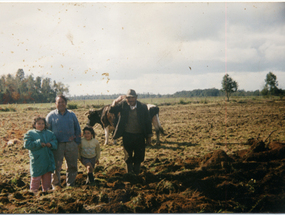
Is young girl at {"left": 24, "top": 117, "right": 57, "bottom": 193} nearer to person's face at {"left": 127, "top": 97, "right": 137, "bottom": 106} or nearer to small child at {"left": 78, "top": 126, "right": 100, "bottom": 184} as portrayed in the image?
small child at {"left": 78, "top": 126, "right": 100, "bottom": 184}

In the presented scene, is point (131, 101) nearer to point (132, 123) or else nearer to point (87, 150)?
point (132, 123)

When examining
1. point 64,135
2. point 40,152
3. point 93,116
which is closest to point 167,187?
point 64,135

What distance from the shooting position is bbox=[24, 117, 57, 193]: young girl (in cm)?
364

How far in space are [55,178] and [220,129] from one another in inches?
311

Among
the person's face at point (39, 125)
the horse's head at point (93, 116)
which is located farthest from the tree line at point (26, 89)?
the person's face at point (39, 125)

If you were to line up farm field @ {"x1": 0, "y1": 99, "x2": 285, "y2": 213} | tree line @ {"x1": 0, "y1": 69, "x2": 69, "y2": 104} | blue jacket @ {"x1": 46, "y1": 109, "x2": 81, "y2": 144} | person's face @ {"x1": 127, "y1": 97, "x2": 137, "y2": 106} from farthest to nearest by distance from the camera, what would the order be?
tree line @ {"x1": 0, "y1": 69, "x2": 69, "y2": 104}
person's face @ {"x1": 127, "y1": 97, "x2": 137, "y2": 106}
blue jacket @ {"x1": 46, "y1": 109, "x2": 81, "y2": 144}
farm field @ {"x1": 0, "y1": 99, "x2": 285, "y2": 213}

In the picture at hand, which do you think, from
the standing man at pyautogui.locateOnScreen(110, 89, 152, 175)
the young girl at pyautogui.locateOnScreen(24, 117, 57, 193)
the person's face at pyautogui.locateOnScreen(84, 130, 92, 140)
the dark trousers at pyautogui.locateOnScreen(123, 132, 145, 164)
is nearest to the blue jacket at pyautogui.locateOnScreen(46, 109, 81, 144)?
the young girl at pyautogui.locateOnScreen(24, 117, 57, 193)

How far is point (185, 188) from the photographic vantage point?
4.11 meters

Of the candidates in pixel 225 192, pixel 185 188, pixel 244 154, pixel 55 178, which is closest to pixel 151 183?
pixel 185 188

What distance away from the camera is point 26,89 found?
Answer: 21.8ft

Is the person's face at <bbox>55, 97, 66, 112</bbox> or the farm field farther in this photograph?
the person's face at <bbox>55, 97, 66, 112</bbox>

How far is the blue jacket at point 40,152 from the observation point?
3639mm

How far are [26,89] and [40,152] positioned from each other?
380 centimetres

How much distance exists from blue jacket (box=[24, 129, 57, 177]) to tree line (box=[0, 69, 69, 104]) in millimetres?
2379
